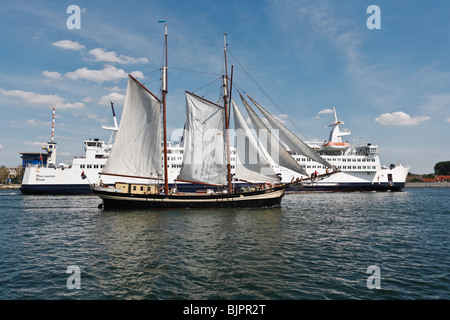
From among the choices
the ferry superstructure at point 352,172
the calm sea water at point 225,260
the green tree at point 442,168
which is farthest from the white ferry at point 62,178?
the green tree at point 442,168

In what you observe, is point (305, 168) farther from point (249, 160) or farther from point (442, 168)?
point (442, 168)

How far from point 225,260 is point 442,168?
173949 mm

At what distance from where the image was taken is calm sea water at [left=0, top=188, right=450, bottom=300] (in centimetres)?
890

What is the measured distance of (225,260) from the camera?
11859 mm

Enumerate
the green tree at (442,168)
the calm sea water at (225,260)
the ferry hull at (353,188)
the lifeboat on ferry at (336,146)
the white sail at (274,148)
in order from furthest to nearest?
the green tree at (442,168)
the lifeboat on ferry at (336,146)
the ferry hull at (353,188)
the white sail at (274,148)
the calm sea water at (225,260)

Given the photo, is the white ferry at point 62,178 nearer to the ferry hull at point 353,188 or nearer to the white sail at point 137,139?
the white sail at point 137,139

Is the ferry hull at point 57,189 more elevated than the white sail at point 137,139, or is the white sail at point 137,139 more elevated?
the white sail at point 137,139

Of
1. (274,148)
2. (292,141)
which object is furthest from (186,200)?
(292,141)

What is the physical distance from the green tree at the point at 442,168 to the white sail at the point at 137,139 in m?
165

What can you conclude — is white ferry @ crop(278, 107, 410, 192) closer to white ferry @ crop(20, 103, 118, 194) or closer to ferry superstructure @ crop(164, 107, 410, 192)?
ferry superstructure @ crop(164, 107, 410, 192)

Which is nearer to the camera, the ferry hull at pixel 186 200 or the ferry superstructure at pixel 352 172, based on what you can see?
the ferry hull at pixel 186 200

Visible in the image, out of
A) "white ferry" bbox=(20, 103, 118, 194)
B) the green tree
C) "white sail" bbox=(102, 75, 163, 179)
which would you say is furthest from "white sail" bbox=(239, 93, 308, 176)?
the green tree

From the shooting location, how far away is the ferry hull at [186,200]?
3025 cm
